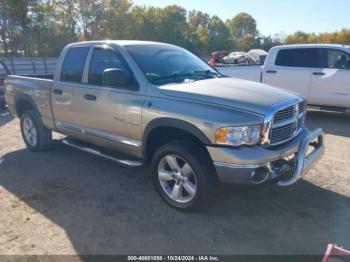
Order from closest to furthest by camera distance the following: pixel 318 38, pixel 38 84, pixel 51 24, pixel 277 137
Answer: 1. pixel 277 137
2. pixel 38 84
3. pixel 51 24
4. pixel 318 38

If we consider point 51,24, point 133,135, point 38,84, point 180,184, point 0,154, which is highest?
point 51,24

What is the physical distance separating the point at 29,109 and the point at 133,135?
10.1ft

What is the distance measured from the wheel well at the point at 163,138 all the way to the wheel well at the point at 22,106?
120 inches

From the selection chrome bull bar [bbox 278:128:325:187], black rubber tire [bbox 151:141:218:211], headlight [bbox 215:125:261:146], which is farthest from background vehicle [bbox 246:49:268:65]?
headlight [bbox 215:125:261:146]

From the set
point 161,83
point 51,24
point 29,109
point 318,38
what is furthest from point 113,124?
point 318,38

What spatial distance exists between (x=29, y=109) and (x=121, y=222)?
11.9 feet

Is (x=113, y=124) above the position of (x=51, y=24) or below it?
below

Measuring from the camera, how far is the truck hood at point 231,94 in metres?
3.58

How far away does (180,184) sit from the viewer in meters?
4.00

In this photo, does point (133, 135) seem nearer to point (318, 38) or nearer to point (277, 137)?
point (277, 137)

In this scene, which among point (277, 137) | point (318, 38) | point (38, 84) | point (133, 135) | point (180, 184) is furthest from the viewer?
point (318, 38)

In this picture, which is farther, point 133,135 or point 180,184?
point 133,135

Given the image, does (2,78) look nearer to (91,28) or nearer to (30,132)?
(30,132)

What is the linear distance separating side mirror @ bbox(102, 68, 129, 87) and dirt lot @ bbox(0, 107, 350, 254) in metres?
1.42
